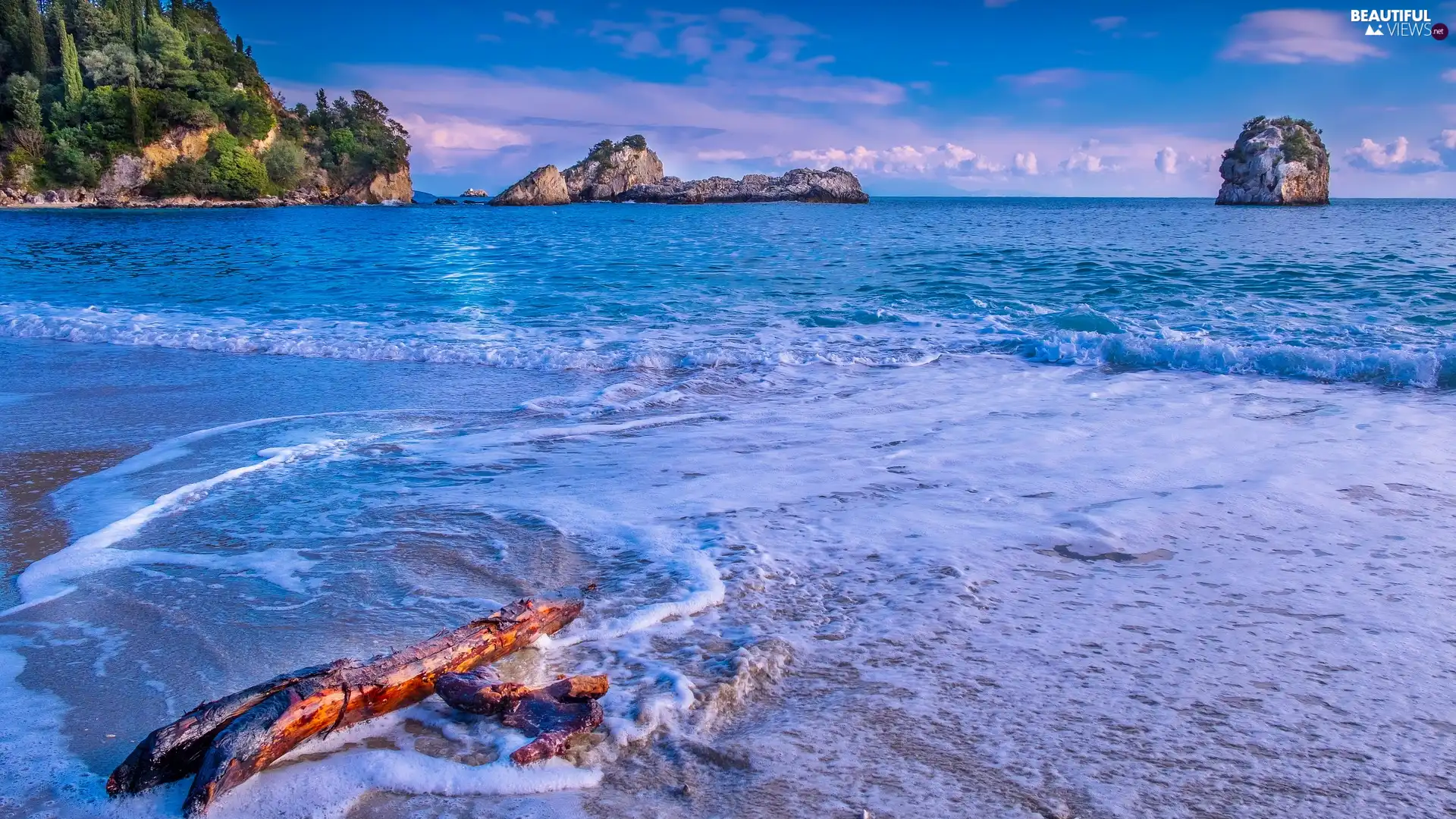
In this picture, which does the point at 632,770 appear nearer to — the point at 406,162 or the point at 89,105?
the point at 89,105

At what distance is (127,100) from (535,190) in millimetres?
51130

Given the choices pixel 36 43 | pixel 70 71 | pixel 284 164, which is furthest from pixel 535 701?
pixel 36 43

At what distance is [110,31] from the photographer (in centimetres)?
7319

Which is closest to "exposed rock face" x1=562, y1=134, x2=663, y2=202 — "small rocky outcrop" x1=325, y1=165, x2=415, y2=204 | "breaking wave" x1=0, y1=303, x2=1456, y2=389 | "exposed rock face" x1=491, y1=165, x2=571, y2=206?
"exposed rock face" x1=491, y1=165, x2=571, y2=206

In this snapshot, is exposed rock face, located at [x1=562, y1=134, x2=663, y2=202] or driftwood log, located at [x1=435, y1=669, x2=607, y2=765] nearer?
driftwood log, located at [x1=435, y1=669, x2=607, y2=765]

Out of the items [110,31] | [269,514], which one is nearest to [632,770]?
[269,514]

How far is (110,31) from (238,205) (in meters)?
19.9

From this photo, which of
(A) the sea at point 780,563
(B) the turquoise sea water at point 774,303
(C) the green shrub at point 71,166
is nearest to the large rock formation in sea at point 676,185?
(C) the green shrub at point 71,166

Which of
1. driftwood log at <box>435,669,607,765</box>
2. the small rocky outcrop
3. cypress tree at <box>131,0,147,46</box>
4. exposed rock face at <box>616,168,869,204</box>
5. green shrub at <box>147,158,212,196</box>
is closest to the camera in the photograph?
driftwood log at <box>435,669,607,765</box>

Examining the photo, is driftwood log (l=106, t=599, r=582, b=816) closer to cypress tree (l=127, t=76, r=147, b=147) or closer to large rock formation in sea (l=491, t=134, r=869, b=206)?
cypress tree (l=127, t=76, r=147, b=147)

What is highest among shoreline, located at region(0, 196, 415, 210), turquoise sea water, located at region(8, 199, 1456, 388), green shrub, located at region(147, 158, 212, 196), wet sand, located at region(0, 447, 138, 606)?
green shrub, located at region(147, 158, 212, 196)

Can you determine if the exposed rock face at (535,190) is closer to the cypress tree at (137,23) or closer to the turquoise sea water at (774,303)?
the cypress tree at (137,23)

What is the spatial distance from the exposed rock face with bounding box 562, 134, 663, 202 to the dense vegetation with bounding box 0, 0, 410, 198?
163 ft

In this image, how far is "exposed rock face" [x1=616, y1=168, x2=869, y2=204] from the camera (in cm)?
12988
